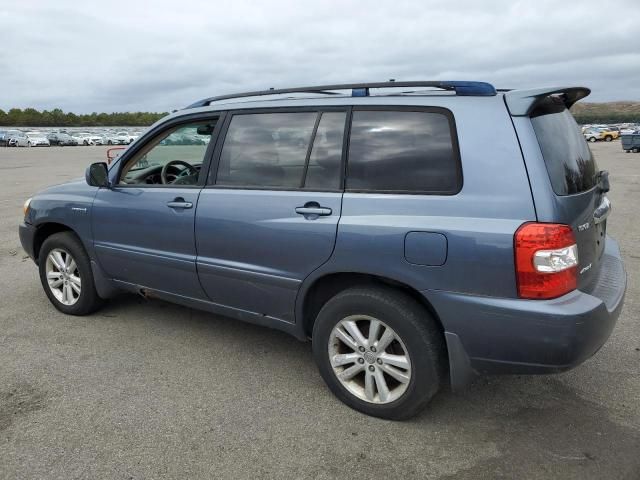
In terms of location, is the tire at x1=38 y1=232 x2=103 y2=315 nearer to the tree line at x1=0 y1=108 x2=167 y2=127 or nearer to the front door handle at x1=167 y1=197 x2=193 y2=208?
the front door handle at x1=167 y1=197 x2=193 y2=208

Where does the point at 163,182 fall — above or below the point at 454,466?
above

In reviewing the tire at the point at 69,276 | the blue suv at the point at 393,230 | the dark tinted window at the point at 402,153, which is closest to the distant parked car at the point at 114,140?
the tire at the point at 69,276

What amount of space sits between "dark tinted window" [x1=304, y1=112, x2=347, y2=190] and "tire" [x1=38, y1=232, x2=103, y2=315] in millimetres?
2275

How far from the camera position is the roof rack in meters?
2.76

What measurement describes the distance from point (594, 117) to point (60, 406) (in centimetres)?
14216

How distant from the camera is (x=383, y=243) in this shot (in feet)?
9.04

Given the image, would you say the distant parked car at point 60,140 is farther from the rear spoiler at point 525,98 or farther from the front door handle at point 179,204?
the rear spoiler at point 525,98

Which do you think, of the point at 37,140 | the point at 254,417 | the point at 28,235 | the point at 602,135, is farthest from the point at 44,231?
the point at 602,135

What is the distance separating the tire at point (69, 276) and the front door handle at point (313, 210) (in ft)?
7.26

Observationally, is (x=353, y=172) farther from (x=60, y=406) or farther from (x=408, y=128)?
(x=60, y=406)

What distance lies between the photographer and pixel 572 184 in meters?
2.70

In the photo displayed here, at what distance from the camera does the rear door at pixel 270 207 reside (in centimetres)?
304

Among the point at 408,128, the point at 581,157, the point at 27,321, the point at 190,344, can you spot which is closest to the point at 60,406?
the point at 190,344

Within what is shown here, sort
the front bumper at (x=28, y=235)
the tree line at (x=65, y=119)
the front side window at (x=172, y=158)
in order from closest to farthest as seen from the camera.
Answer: the front side window at (x=172, y=158) < the front bumper at (x=28, y=235) < the tree line at (x=65, y=119)
